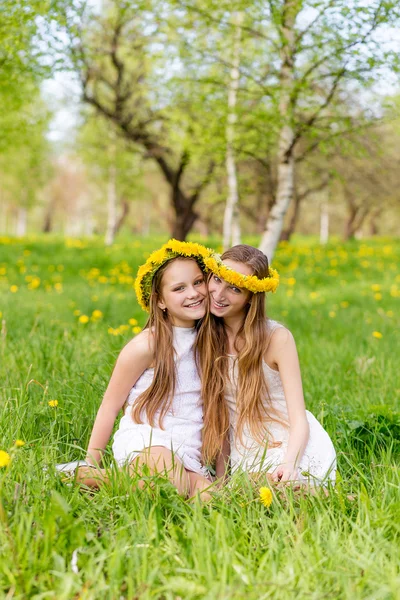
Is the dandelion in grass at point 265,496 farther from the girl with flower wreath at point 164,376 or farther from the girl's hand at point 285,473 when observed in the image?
the girl with flower wreath at point 164,376

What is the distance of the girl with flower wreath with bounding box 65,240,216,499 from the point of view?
2.73 metres

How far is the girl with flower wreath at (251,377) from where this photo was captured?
8.88ft

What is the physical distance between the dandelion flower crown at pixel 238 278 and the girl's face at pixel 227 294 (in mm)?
43

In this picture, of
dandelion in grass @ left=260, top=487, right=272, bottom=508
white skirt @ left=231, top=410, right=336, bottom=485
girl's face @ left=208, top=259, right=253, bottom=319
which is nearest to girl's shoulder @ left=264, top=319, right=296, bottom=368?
girl's face @ left=208, top=259, right=253, bottom=319

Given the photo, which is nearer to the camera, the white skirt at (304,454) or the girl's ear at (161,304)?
the white skirt at (304,454)

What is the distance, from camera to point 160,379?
279 cm

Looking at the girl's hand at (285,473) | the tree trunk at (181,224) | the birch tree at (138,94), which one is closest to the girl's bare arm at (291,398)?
the girl's hand at (285,473)

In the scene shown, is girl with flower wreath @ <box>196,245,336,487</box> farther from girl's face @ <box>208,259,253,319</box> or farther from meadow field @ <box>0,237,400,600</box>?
meadow field @ <box>0,237,400,600</box>

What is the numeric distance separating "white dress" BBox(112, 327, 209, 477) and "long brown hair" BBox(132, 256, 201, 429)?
0.04 meters

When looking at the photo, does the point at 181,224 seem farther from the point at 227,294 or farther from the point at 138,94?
the point at 227,294

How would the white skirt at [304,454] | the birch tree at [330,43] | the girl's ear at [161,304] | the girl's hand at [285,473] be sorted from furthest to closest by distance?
1. the birch tree at [330,43]
2. the girl's ear at [161,304]
3. the white skirt at [304,454]
4. the girl's hand at [285,473]

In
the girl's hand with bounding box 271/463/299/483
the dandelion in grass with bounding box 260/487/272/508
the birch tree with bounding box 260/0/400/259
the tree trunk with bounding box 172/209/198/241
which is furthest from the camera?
the tree trunk with bounding box 172/209/198/241

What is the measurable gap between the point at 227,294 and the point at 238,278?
12cm

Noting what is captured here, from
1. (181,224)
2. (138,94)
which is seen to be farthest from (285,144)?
(181,224)
